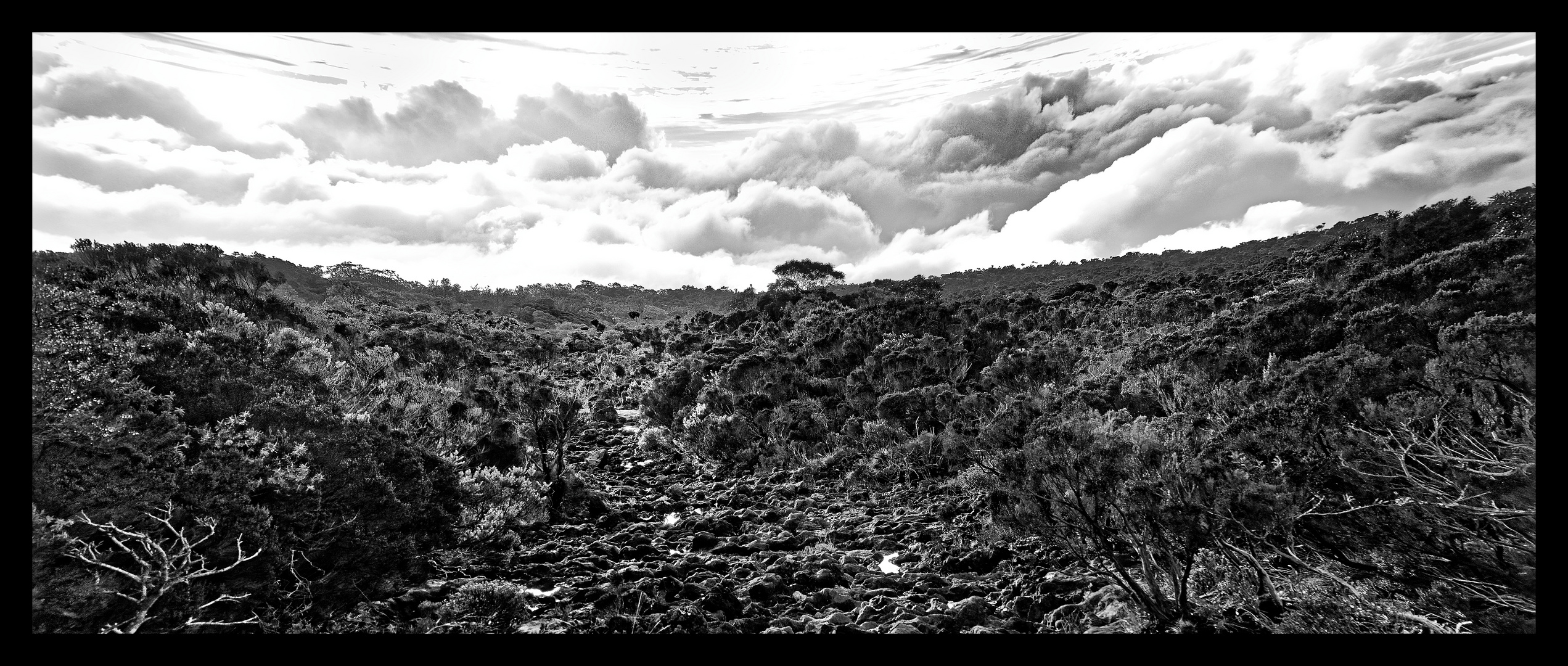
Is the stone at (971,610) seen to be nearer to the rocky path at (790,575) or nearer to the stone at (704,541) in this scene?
the rocky path at (790,575)

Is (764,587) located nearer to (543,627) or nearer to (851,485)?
(543,627)

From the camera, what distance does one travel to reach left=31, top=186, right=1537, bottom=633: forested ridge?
160 inches

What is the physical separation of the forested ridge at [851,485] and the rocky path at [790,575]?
0.05m

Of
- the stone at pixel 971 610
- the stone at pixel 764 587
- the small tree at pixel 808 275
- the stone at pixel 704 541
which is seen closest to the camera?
the stone at pixel 971 610

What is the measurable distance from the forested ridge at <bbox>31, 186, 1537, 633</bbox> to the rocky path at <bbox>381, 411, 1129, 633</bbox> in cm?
5

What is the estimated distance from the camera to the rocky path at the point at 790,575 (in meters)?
5.00

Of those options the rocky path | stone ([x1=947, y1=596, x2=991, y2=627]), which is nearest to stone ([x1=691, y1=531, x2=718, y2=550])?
the rocky path

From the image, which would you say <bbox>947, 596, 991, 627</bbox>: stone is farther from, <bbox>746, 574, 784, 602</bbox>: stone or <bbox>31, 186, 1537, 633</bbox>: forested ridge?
<bbox>746, 574, 784, 602</bbox>: stone

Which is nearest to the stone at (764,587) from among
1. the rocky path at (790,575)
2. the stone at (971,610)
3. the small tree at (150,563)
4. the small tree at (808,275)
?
the rocky path at (790,575)

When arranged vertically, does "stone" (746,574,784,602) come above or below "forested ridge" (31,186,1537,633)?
below

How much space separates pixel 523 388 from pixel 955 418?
30.2ft
